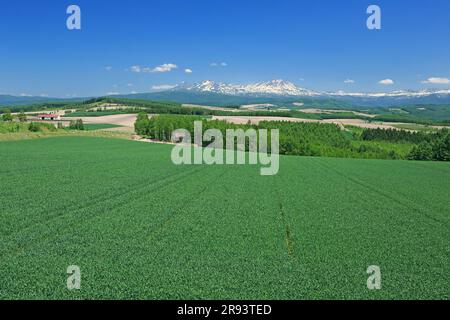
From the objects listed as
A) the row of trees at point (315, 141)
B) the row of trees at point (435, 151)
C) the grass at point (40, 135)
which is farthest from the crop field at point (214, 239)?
the row of trees at point (435, 151)

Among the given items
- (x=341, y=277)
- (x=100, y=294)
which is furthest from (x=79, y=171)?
(x=341, y=277)

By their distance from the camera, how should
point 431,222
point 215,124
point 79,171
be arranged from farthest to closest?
point 215,124 < point 79,171 < point 431,222

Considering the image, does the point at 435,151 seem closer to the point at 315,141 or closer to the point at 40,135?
the point at 315,141

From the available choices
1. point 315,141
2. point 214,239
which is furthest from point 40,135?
point 214,239

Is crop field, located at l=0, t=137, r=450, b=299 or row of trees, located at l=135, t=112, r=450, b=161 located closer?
crop field, located at l=0, t=137, r=450, b=299

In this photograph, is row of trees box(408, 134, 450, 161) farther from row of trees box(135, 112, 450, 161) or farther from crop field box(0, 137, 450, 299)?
crop field box(0, 137, 450, 299)

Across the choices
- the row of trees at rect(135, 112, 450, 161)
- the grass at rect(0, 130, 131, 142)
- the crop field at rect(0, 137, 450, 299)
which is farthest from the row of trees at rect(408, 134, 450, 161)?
the grass at rect(0, 130, 131, 142)

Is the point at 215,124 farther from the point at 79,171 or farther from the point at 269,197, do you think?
the point at 269,197

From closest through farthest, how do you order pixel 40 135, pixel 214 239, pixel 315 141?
pixel 214 239 → pixel 40 135 → pixel 315 141
